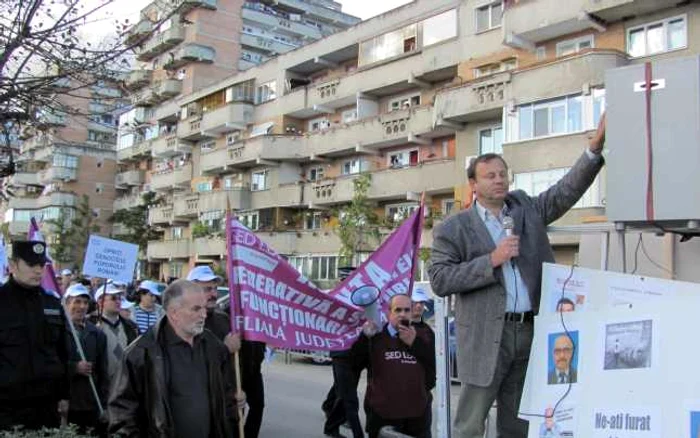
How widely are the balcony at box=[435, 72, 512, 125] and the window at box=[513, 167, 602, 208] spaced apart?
2.98 meters

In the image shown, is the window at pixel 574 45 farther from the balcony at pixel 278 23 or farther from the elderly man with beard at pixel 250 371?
the balcony at pixel 278 23

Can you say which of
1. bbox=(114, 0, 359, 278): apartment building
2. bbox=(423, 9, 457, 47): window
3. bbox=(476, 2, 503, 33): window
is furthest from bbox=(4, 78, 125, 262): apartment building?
bbox=(476, 2, 503, 33): window

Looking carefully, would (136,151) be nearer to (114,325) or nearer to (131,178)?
(131,178)

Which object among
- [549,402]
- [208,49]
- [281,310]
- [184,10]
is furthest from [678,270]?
[208,49]

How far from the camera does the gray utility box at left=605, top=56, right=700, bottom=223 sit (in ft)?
11.7

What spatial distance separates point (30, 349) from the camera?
18.0ft

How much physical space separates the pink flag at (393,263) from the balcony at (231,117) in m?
42.2

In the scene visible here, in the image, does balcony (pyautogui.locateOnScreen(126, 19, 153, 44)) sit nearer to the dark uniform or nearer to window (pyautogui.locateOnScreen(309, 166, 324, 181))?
the dark uniform

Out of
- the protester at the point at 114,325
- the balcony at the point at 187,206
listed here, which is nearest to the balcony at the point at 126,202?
the balcony at the point at 187,206

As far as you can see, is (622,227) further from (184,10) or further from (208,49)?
(208,49)

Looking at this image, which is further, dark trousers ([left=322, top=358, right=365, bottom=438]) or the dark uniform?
dark trousers ([left=322, top=358, right=365, bottom=438])

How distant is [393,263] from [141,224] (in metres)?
60.7

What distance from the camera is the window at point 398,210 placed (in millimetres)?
35206

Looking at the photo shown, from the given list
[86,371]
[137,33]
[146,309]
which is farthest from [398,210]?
[86,371]
